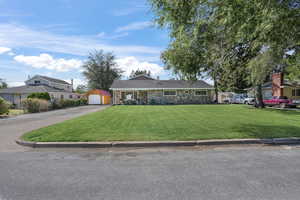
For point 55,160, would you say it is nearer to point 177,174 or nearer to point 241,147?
point 177,174

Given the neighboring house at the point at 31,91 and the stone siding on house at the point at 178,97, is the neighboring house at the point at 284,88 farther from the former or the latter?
the neighboring house at the point at 31,91

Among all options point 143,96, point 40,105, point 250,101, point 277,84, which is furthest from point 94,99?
point 277,84

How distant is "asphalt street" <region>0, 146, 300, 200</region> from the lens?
115 inches

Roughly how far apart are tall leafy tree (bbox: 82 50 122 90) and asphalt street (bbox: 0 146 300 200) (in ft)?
156

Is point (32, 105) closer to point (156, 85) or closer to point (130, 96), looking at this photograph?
point (130, 96)

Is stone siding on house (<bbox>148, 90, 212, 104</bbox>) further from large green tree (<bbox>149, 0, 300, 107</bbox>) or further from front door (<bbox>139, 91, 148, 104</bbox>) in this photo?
large green tree (<bbox>149, 0, 300, 107</bbox>)

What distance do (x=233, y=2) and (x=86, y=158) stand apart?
630 centimetres

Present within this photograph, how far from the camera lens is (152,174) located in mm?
3654

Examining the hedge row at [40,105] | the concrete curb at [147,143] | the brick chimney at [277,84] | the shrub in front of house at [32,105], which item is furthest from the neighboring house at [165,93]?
the concrete curb at [147,143]

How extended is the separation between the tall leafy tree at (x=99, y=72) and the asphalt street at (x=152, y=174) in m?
47.5

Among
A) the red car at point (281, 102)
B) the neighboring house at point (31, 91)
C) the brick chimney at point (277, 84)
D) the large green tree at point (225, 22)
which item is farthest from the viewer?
the neighboring house at point (31, 91)

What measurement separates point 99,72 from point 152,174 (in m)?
50.8

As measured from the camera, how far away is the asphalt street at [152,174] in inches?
115

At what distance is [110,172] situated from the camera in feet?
12.4
